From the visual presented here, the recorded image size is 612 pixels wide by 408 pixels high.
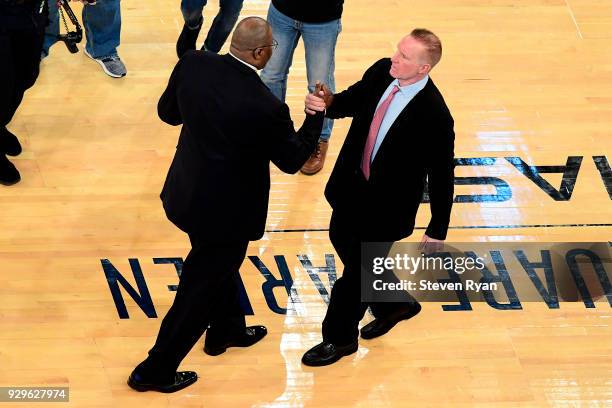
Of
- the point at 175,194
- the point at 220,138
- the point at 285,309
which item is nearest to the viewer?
the point at 220,138

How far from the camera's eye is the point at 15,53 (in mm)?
5090

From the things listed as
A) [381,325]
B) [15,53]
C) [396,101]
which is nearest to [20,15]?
[15,53]

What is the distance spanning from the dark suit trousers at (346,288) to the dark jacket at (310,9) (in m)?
1.26

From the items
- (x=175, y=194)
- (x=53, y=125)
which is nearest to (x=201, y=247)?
(x=175, y=194)

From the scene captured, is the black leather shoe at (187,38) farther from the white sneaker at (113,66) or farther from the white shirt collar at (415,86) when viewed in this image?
the white shirt collar at (415,86)

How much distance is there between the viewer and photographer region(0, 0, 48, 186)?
16.1 feet

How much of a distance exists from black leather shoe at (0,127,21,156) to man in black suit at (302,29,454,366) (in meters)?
2.17

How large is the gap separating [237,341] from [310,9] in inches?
70.3

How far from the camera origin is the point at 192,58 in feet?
12.4

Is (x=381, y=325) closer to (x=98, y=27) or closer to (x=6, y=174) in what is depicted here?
(x=6, y=174)

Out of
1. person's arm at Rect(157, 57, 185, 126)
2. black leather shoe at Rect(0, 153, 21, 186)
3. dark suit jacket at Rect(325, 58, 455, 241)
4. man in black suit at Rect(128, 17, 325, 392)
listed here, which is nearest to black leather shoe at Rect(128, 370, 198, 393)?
man in black suit at Rect(128, 17, 325, 392)

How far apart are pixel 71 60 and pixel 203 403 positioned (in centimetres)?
293

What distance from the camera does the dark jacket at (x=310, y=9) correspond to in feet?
16.5

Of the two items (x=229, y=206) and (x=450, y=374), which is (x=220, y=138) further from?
(x=450, y=374)
